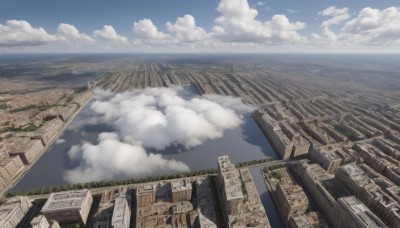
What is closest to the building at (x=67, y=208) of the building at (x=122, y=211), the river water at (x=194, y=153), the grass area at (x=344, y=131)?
the building at (x=122, y=211)

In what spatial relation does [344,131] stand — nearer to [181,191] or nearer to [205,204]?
[205,204]

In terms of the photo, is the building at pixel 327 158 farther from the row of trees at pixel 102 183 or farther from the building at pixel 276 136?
the row of trees at pixel 102 183

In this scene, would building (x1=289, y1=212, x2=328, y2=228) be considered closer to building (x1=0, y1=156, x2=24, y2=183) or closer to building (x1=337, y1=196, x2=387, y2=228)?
building (x1=337, y1=196, x2=387, y2=228)

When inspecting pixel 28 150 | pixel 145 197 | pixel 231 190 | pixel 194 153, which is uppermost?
pixel 231 190

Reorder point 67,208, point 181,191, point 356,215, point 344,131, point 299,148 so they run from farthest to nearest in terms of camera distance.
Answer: point 344,131 < point 299,148 < point 181,191 < point 67,208 < point 356,215

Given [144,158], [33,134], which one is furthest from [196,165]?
[33,134]

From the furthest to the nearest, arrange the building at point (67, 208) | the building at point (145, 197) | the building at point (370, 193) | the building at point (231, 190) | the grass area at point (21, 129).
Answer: the grass area at point (21, 129), the building at point (145, 197), the building at point (67, 208), the building at point (231, 190), the building at point (370, 193)

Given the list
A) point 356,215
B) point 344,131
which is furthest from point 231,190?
point 344,131
